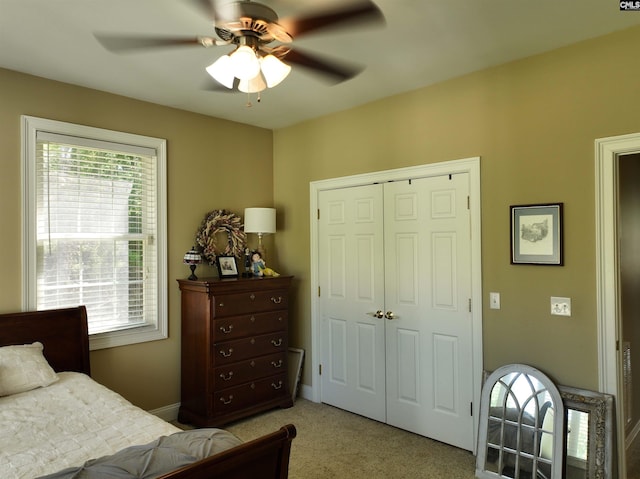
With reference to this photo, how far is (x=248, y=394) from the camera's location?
145 inches

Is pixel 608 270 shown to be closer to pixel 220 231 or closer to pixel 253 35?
pixel 253 35

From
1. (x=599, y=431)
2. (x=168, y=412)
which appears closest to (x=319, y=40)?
(x=599, y=431)

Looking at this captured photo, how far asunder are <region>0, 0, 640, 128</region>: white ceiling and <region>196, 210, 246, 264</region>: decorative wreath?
3.44ft

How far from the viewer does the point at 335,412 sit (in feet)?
12.7

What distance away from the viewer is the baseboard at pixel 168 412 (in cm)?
362

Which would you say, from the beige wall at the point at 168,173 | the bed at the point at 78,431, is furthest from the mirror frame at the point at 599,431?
the beige wall at the point at 168,173

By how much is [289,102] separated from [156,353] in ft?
7.97

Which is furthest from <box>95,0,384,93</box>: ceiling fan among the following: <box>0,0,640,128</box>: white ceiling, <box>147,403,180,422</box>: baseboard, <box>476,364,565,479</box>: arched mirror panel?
<box>147,403,180,422</box>: baseboard

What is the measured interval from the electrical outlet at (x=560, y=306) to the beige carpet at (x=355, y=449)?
119cm

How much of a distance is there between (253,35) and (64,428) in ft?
6.52

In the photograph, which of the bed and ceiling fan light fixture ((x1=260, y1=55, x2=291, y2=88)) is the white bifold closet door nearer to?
ceiling fan light fixture ((x1=260, y1=55, x2=291, y2=88))

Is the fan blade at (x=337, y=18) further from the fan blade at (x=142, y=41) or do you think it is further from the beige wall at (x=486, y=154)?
the beige wall at (x=486, y=154)

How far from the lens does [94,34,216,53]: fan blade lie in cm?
190

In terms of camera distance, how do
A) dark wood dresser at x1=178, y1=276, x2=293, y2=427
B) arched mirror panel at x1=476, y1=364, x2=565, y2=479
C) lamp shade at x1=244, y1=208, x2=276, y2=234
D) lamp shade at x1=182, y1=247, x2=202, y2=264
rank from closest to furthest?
arched mirror panel at x1=476, y1=364, x2=565, y2=479 → dark wood dresser at x1=178, y1=276, x2=293, y2=427 → lamp shade at x1=182, y1=247, x2=202, y2=264 → lamp shade at x1=244, y1=208, x2=276, y2=234
